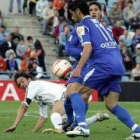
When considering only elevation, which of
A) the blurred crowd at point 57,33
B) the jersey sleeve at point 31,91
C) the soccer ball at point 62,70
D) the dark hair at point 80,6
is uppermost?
the dark hair at point 80,6

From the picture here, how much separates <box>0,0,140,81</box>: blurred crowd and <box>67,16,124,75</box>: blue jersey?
586 inches

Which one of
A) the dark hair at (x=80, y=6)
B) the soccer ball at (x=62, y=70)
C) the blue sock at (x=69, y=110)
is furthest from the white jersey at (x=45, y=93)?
the dark hair at (x=80, y=6)

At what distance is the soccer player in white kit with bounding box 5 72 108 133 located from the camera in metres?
13.0

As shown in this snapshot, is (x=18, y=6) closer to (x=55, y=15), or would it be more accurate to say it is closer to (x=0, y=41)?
(x=55, y=15)

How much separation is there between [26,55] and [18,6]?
509 cm

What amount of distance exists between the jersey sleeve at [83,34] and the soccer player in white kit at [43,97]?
1709mm

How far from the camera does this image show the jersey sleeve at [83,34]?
11.6 metres

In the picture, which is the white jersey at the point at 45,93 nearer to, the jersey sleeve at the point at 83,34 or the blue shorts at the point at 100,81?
the blue shorts at the point at 100,81

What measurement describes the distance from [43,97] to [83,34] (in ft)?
6.85

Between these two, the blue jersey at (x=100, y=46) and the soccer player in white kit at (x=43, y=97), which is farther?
the soccer player in white kit at (x=43, y=97)

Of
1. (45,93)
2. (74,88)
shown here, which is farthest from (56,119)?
(74,88)

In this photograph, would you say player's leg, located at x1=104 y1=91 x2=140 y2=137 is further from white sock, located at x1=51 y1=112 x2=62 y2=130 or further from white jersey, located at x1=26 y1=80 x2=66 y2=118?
white jersey, located at x1=26 y1=80 x2=66 y2=118

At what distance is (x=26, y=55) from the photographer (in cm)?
2817

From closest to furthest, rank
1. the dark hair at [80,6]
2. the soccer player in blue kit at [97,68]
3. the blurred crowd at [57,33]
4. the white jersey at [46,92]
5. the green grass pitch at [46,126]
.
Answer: the soccer player in blue kit at [97,68] → the dark hair at [80,6] → the green grass pitch at [46,126] → the white jersey at [46,92] → the blurred crowd at [57,33]
